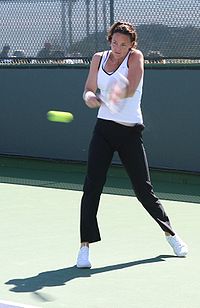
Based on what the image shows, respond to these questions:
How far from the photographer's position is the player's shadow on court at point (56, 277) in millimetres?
5180

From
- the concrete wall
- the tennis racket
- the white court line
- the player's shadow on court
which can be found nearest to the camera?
the white court line

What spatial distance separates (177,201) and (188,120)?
1.72m

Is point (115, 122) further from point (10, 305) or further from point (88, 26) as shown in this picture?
point (88, 26)

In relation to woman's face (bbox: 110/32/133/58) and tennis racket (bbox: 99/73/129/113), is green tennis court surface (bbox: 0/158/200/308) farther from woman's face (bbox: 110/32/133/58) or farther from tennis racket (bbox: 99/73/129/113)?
woman's face (bbox: 110/32/133/58)

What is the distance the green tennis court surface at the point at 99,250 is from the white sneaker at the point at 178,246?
0.06 meters

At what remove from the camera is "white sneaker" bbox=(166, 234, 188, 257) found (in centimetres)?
591

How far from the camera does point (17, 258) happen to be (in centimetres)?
590

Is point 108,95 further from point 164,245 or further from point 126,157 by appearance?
point 164,245

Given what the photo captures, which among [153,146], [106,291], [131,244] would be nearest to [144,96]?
[153,146]

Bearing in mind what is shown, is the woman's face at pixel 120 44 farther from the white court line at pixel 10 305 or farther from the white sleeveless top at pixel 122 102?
the white court line at pixel 10 305

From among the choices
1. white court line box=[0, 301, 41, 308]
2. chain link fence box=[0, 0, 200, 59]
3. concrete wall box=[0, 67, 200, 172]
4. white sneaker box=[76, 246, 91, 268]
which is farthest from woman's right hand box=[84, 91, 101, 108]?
chain link fence box=[0, 0, 200, 59]

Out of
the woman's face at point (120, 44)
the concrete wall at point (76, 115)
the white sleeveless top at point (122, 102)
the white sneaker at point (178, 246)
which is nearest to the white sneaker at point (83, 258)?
the white sneaker at point (178, 246)

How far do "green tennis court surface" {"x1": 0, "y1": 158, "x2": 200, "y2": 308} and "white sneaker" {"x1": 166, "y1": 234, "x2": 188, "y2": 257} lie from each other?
0.20 ft

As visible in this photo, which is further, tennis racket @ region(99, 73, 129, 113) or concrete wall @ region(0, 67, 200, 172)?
concrete wall @ region(0, 67, 200, 172)
